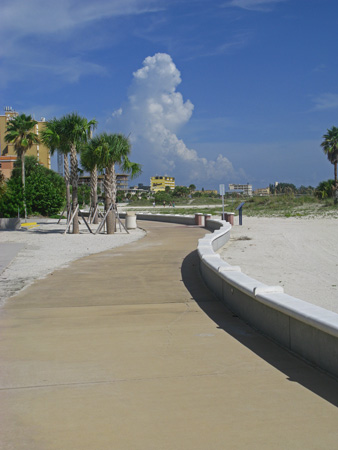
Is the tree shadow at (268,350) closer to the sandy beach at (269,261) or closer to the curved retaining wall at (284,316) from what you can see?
the curved retaining wall at (284,316)

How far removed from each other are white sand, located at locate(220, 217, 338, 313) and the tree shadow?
6.22 ft

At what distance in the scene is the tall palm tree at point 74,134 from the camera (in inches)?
1059

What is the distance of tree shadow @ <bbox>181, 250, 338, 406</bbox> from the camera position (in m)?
4.51

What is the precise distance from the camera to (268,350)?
567cm

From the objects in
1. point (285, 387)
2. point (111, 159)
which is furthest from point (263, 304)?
point (111, 159)

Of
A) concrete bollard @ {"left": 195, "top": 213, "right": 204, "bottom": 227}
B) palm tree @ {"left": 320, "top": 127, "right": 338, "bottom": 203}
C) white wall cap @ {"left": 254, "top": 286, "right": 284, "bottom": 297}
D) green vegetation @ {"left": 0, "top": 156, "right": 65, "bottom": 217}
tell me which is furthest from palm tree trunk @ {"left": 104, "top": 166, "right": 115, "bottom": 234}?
palm tree @ {"left": 320, "top": 127, "right": 338, "bottom": 203}

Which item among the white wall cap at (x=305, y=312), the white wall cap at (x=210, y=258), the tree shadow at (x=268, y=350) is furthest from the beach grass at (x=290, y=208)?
the white wall cap at (x=305, y=312)

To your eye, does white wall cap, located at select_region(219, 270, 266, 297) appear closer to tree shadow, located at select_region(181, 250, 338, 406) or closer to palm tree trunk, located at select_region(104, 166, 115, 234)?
tree shadow, located at select_region(181, 250, 338, 406)

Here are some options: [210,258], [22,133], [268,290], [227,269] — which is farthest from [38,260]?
[22,133]

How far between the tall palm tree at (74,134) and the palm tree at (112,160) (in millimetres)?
1215

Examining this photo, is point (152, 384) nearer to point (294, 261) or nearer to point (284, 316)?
point (284, 316)

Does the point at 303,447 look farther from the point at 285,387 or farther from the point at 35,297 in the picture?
the point at 35,297

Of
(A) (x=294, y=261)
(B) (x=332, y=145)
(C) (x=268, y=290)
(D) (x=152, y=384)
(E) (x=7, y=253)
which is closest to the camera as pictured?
(D) (x=152, y=384)

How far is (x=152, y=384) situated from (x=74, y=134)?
77.6 feet
